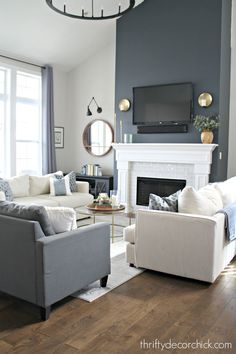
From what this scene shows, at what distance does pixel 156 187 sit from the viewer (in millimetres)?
6715

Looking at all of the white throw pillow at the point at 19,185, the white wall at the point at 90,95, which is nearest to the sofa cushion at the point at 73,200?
the white throw pillow at the point at 19,185

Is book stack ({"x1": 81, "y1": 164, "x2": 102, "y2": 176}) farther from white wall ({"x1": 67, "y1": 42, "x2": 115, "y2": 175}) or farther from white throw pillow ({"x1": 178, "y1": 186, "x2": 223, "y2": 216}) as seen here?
white throw pillow ({"x1": 178, "y1": 186, "x2": 223, "y2": 216})

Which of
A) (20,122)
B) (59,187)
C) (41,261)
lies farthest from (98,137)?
(41,261)

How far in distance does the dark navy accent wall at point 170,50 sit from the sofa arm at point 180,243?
9.20ft

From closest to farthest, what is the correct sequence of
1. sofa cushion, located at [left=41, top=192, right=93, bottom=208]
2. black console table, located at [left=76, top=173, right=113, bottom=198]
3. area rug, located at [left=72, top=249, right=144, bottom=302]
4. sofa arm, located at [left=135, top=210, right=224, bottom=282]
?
area rug, located at [left=72, top=249, right=144, bottom=302] → sofa arm, located at [left=135, top=210, right=224, bottom=282] → sofa cushion, located at [left=41, top=192, right=93, bottom=208] → black console table, located at [left=76, top=173, right=113, bottom=198]

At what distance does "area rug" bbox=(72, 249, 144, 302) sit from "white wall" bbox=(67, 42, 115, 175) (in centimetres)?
400

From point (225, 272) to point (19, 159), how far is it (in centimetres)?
500

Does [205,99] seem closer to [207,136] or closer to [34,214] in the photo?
[207,136]

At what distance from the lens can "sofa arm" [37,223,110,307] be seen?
2.59m

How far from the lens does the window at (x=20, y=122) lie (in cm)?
691

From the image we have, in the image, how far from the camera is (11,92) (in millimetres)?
6941

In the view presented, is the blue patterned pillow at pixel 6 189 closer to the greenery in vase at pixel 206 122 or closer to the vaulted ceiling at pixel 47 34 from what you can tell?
the vaulted ceiling at pixel 47 34

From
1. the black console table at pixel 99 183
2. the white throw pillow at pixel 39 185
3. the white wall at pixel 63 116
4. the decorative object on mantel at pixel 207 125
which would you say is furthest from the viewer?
the white wall at pixel 63 116

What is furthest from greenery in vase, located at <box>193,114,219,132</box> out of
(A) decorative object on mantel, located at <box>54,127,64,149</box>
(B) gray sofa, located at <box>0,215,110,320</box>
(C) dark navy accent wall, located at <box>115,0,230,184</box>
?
(B) gray sofa, located at <box>0,215,110,320</box>
